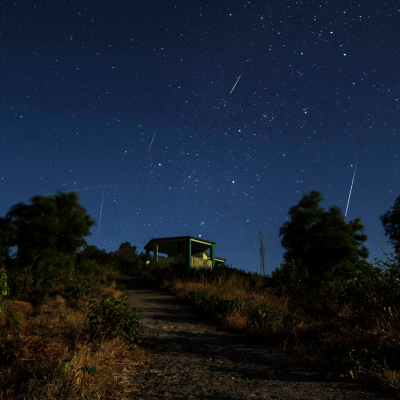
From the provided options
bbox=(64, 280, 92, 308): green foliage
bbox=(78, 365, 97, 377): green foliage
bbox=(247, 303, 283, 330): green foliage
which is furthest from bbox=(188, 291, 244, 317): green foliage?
bbox=(78, 365, 97, 377): green foliage

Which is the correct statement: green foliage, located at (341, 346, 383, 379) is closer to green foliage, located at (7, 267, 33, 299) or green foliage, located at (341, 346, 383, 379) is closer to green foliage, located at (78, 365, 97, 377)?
green foliage, located at (78, 365, 97, 377)

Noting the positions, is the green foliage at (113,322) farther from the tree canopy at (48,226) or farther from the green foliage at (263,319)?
the tree canopy at (48,226)

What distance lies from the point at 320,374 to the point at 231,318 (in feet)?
11.7

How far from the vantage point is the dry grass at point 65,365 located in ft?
12.2

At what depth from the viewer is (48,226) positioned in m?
12.9

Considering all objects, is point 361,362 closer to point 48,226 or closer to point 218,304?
point 218,304

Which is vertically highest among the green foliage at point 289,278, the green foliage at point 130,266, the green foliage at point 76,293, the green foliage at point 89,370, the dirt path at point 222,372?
the green foliage at point 130,266

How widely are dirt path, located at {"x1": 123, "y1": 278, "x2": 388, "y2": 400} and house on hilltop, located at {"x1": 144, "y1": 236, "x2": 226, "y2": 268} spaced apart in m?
18.5

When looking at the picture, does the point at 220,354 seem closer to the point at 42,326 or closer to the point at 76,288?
the point at 42,326

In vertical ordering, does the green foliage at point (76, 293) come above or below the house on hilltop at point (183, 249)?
below

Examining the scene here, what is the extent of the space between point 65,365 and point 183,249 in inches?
1190

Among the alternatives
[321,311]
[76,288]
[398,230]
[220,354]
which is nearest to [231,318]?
[220,354]

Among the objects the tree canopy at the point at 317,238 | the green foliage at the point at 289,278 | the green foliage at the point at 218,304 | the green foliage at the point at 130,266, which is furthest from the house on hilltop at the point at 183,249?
the green foliage at the point at 218,304

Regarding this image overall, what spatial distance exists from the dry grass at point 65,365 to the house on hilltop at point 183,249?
19.8 meters
